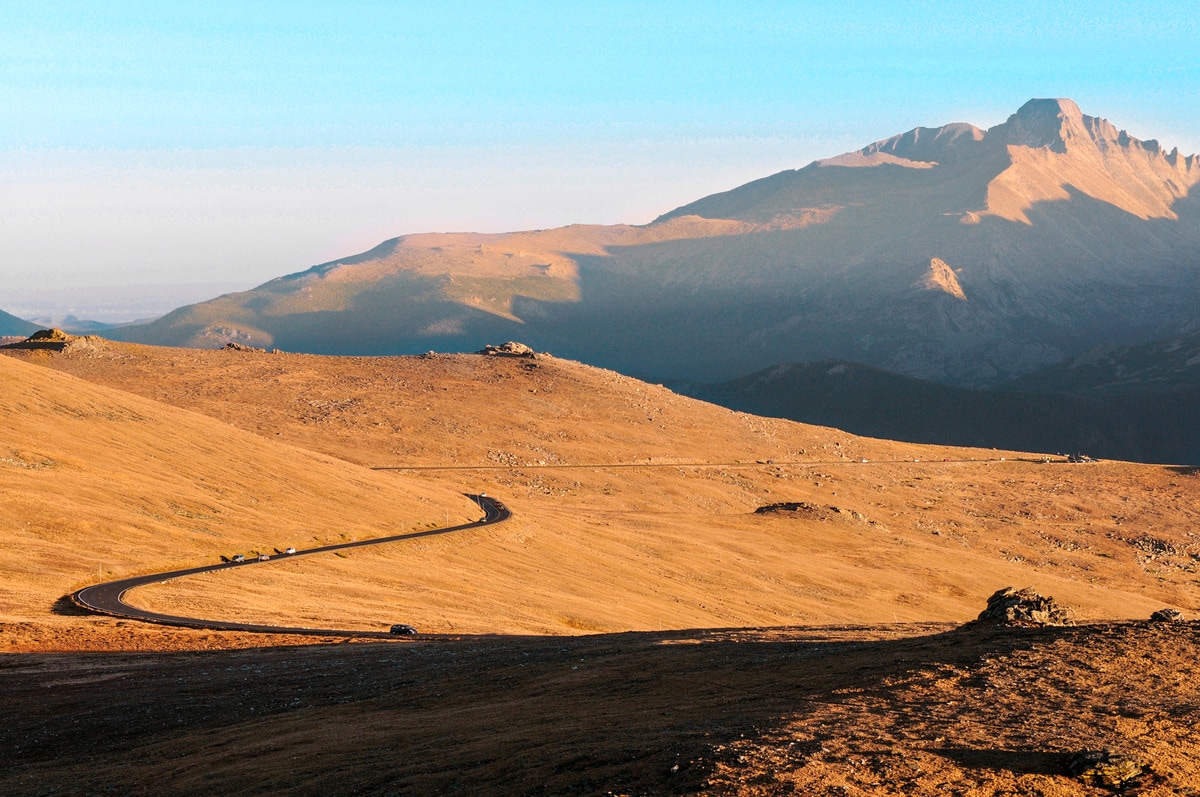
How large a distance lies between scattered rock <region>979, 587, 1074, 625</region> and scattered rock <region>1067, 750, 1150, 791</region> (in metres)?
14.7

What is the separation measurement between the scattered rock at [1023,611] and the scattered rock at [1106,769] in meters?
14.7

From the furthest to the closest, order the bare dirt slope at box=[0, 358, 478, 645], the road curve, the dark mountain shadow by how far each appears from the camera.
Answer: the bare dirt slope at box=[0, 358, 478, 645] < the road curve < the dark mountain shadow

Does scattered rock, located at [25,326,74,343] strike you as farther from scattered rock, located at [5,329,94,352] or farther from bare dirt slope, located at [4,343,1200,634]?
bare dirt slope, located at [4,343,1200,634]

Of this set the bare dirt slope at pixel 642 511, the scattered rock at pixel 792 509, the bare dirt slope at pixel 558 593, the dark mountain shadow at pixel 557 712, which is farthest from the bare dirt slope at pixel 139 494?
the scattered rock at pixel 792 509

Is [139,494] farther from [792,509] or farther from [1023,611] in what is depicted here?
[792,509]

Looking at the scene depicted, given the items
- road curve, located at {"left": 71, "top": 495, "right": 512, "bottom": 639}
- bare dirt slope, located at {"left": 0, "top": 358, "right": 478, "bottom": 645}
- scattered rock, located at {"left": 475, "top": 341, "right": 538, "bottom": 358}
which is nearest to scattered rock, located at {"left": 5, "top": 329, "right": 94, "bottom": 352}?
bare dirt slope, located at {"left": 0, "top": 358, "right": 478, "bottom": 645}

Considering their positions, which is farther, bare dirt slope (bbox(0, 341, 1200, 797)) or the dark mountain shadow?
bare dirt slope (bbox(0, 341, 1200, 797))

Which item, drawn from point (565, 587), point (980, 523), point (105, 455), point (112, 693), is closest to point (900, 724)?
point (112, 693)

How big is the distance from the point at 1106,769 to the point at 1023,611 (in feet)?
53.7

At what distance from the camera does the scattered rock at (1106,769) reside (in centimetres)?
1670

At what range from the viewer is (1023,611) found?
32.4 meters

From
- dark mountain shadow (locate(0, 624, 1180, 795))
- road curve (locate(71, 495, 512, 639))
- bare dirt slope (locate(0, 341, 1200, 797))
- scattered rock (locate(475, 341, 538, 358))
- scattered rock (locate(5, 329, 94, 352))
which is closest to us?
dark mountain shadow (locate(0, 624, 1180, 795))

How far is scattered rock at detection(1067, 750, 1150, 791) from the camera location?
16.7 metres

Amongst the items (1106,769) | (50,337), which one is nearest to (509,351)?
(50,337)
